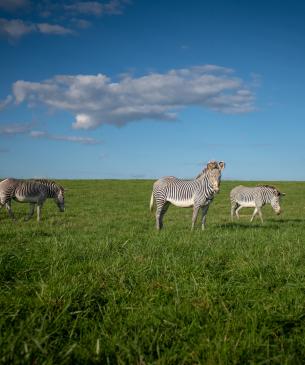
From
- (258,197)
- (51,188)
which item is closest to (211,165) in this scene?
(258,197)

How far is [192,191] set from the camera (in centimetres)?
1619

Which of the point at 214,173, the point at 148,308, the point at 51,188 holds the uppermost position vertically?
the point at 214,173

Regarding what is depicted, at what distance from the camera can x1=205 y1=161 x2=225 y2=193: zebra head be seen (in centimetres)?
1534

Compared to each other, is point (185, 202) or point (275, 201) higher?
point (185, 202)

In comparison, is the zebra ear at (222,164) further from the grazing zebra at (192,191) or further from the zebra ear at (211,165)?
the zebra ear at (211,165)

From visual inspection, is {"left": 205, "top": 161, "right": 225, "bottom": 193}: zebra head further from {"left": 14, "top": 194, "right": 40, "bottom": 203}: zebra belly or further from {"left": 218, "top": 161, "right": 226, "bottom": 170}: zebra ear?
{"left": 14, "top": 194, "right": 40, "bottom": 203}: zebra belly

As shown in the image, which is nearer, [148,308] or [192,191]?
[148,308]

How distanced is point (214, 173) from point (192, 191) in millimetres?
1298

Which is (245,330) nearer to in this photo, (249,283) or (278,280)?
(249,283)

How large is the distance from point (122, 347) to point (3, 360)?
42.6 inches

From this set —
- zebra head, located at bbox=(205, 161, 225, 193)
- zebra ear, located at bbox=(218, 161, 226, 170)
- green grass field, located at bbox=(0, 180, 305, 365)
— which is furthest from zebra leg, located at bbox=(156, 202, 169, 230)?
green grass field, located at bbox=(0, 180, 305, 365)

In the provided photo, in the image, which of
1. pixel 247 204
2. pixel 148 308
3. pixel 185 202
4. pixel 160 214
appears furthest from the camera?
pixel 247 204

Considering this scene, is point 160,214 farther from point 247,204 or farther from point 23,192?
point 247,204

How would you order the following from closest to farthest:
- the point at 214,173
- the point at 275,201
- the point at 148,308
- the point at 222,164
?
1. the point at 148,308
2. the point at 214,173
3. the point at 222,164
4. the point at 275,201
